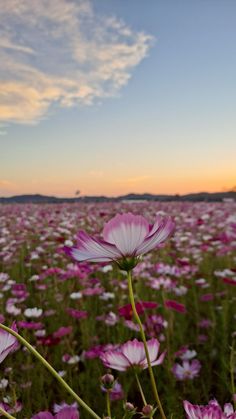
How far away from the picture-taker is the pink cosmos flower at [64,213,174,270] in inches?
22.1

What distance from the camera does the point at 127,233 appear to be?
0.58 metres

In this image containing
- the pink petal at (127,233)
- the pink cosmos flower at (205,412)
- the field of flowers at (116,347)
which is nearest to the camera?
the pink cosmos flower at (205,412)

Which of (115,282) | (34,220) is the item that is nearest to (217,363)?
(115,282)

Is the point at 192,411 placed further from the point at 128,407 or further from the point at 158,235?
the point at 158,235

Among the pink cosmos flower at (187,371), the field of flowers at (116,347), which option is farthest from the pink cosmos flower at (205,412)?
the pink cosmos flower at (187,371)

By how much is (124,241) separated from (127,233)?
0.01 meters

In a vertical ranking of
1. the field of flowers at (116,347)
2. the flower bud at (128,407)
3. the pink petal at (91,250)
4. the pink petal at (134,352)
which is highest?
the pink petal at (91,250)

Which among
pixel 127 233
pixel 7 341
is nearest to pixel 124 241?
pixel 127 233

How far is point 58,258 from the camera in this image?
4.18 meters

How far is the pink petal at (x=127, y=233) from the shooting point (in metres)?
0.57

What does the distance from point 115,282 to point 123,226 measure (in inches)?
97.6

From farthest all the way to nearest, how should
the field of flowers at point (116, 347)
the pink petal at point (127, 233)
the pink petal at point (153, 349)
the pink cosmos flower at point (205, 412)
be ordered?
1. the field of flowers at point (116, 347)
2. the pink petal at point (153, 349)
3. the pink petal at point (127, 233)
4. the pink cosmos flower at point (205, 412)

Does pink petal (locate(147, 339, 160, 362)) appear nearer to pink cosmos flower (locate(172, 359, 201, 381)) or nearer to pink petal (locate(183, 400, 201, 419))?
pink petal (locate(183, 400, 201, 419))

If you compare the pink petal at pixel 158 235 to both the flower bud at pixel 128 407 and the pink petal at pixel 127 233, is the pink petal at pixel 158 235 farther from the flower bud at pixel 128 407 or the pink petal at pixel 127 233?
the flower bud at pixel 128 407
